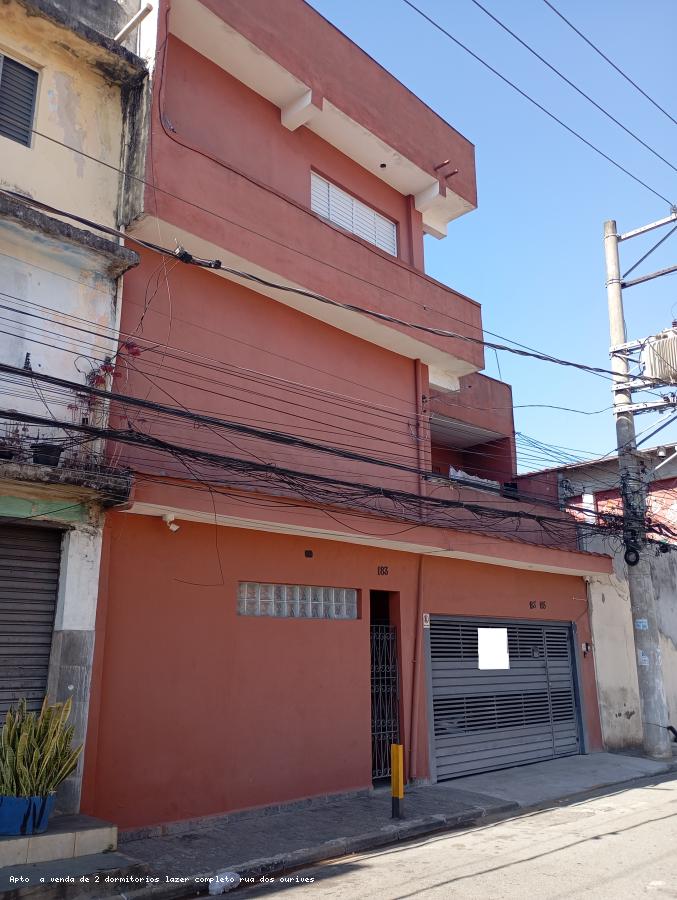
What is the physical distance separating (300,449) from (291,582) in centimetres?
201

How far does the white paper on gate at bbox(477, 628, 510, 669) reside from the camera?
1312cm

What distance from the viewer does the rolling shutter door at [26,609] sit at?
745 centimetres

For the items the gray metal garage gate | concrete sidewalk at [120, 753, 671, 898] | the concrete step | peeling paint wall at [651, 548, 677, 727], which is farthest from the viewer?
peeling paint wall at [651, 548, 677, 727]

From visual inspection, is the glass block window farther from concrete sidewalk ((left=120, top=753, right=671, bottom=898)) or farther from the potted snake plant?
the potted snake plant

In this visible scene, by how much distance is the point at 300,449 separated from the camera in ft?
35.9

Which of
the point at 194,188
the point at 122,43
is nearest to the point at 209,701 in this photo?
the point at 194,188

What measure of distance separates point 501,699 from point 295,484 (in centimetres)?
656

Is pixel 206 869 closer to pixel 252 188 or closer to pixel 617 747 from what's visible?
pixel 252 188

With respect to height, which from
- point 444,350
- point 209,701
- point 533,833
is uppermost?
point 444,350

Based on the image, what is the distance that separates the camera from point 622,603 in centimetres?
1697

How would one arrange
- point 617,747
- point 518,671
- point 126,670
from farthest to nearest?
point 617,747 < point 518,671 < point 126,670

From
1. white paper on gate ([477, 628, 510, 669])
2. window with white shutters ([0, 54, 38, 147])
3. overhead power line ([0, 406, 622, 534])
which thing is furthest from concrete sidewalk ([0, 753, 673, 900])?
window with white shutters ([0, 54, 38, 147])

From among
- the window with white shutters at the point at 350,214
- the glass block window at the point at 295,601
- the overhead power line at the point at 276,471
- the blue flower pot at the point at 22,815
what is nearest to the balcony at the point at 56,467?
the overhead power line at the point at 276,471

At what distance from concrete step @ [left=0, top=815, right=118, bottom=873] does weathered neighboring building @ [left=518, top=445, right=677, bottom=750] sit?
35.5 feet
